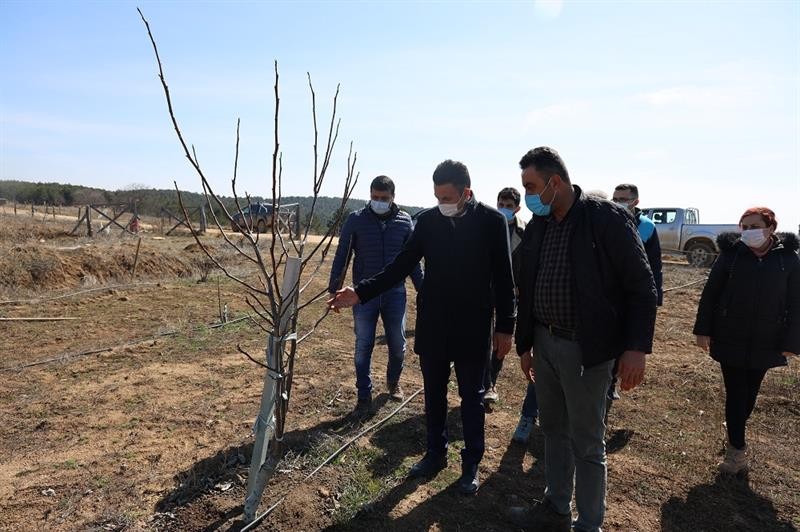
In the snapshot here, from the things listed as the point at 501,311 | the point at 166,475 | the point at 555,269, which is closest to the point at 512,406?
the point at 501,311

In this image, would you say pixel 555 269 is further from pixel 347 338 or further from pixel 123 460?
pixel 347 338

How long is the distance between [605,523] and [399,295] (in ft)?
6.49

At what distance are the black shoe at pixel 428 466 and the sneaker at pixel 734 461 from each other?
1.84 meters

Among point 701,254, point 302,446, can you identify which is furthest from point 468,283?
point 701,254

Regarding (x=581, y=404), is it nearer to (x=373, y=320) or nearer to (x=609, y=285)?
(x=609, y=285)

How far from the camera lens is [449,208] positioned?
2.69m

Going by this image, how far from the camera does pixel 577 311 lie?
209cm

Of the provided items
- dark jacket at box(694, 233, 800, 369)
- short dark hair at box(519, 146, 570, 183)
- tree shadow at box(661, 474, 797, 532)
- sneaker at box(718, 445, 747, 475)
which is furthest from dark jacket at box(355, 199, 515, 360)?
sneaker at box(718, 445, 747, 475)

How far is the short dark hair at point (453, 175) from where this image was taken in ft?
8.71

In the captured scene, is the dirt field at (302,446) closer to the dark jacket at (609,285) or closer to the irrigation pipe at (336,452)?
the irrigation pipe at (336,452)

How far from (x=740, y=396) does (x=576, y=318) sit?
1.78m

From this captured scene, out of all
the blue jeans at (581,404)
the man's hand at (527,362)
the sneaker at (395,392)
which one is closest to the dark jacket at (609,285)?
the blue jeans at (581,404)

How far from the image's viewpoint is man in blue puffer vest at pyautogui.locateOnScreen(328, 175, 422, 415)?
3.72 meters

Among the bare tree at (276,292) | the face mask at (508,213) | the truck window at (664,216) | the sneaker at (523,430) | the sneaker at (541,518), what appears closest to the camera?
the bare tree at (276,292)
